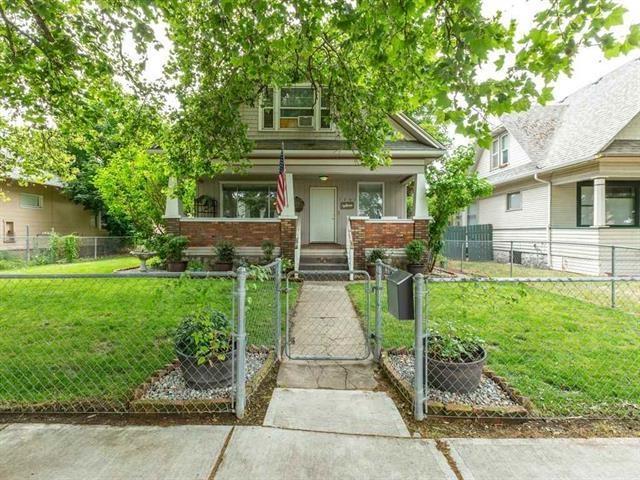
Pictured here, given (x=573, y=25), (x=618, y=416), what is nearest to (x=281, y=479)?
(x=618, y=416)

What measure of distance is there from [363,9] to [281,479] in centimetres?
472

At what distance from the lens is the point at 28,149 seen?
30.8 feet

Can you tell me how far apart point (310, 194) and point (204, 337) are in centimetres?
999

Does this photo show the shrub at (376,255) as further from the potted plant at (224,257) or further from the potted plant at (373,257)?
the potted plant at (224,257)

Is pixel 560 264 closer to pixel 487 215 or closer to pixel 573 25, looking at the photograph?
pixel 487 215

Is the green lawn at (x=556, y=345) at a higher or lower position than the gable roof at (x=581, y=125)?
lower

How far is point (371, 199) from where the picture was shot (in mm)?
13062

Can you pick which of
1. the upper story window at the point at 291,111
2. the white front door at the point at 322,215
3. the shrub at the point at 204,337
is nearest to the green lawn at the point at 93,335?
the shrub at the point at 204,337

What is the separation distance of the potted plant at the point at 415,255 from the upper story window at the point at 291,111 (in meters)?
4.94

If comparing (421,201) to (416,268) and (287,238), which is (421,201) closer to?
(416,268)

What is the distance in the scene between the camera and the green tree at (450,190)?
33.6ft

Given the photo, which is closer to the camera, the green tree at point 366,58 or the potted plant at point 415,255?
the green tree at point 366,58

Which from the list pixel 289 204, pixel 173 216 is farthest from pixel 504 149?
pixel 173 216

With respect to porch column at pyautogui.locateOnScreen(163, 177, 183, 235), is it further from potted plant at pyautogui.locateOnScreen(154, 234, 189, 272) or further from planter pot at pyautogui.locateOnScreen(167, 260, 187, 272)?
planter pot at pyautogui.locateOnScreen(167, 260, 187, 272)
